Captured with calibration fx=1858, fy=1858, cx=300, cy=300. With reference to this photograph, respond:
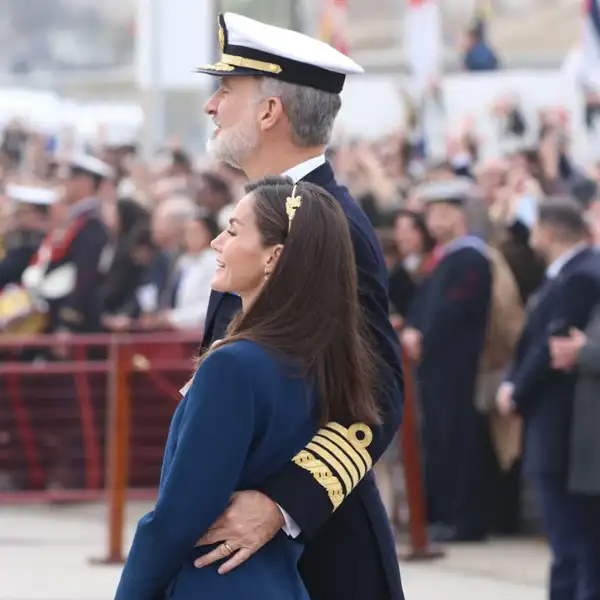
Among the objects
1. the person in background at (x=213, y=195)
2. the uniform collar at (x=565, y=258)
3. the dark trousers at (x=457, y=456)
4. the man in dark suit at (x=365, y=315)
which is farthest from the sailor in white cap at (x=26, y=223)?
the man in dark suit at (x=365, y=315)

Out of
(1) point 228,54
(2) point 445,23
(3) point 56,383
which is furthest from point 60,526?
(2) point 445,23

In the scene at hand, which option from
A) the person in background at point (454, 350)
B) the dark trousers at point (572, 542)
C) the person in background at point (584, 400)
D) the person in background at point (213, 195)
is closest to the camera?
the person in background at point (584, 400)

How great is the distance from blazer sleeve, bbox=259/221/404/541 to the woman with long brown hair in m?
0.02

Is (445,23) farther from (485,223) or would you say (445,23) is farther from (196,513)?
(196,513)

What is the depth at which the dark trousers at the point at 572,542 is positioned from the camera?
716 cm

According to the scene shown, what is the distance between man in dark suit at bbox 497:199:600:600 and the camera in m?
7.22

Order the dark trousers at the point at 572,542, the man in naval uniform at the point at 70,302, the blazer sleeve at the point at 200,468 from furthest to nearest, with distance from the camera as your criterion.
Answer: the man in naval uniform at the point at 70,302 → the dark trousers at the point at 572,542 → the blazer sleeve at the point at 200,468

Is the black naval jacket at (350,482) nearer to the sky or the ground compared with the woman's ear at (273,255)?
nearer to the ground

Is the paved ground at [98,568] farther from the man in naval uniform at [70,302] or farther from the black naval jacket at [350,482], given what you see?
the black naval jacket at [350,482]

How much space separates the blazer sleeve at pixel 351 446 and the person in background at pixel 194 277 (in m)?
5.86

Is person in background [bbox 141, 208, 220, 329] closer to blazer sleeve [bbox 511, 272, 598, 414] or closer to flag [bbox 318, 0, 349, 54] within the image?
blazer sleeve [bbox 511, 272, 598, 414]

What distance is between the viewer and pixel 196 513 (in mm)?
3490

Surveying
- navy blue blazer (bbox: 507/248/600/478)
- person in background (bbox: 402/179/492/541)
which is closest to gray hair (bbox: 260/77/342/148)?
navy blue blazer (bbox: 507/248/600/478)

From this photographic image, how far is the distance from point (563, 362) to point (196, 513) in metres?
4.05
